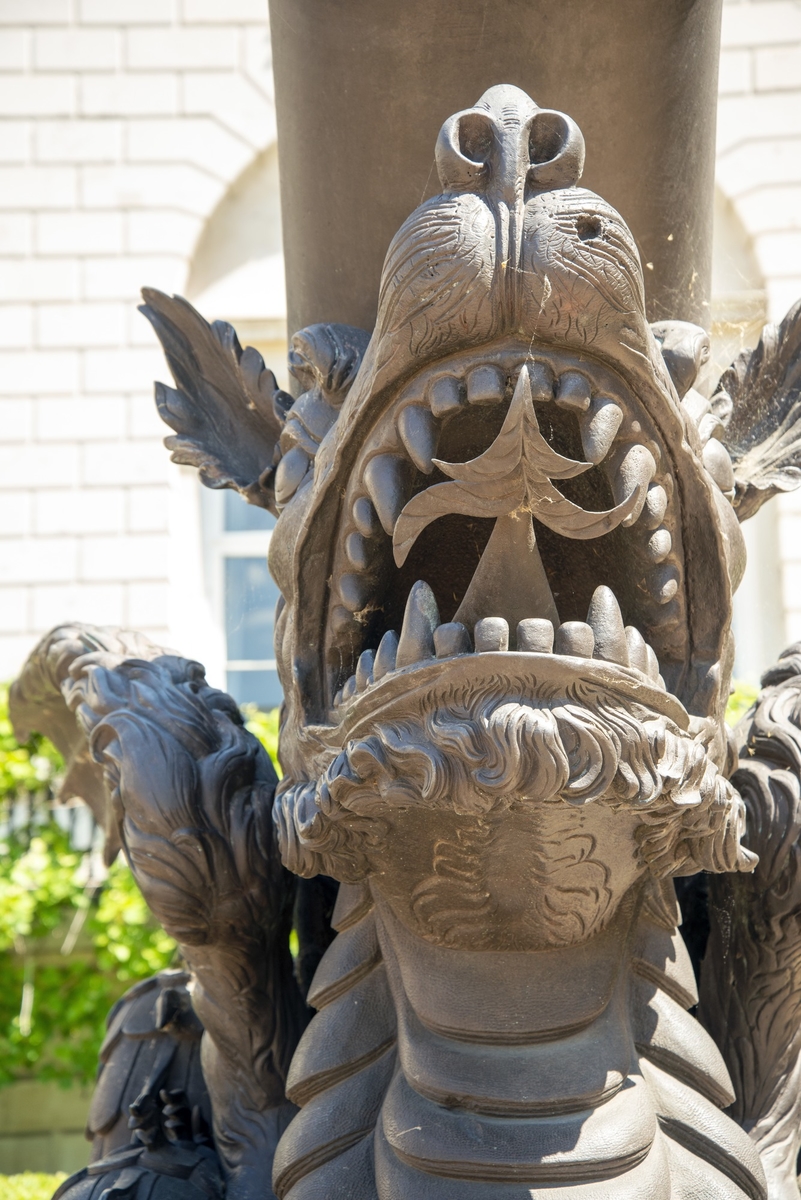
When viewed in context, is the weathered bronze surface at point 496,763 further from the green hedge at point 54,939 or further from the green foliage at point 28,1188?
the green hedge at point 54,939

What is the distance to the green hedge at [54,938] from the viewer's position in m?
5.51

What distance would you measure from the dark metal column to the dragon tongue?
0.50 m

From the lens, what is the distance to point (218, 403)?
1.62 m

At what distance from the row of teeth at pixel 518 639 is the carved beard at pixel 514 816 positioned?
37 mm

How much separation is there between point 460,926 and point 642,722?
26 cm

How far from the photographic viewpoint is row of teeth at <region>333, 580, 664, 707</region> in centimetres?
106

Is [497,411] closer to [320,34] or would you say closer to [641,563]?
[641,563]

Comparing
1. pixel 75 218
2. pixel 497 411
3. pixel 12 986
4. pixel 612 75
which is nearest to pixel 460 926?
pixel 497 411

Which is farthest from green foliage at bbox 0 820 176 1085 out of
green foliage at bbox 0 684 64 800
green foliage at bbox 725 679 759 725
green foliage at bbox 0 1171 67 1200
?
green foliage at bbox 725 679 759 725

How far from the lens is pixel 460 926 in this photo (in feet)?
3.95

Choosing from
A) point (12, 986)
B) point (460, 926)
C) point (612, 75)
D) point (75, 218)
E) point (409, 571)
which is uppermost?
point (75, 218)

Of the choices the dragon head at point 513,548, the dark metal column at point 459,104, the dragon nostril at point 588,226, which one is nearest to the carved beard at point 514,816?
the dragon head at point 513,548

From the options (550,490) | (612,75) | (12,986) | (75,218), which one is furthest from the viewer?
(75,218)

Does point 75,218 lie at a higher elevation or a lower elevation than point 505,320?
higher
